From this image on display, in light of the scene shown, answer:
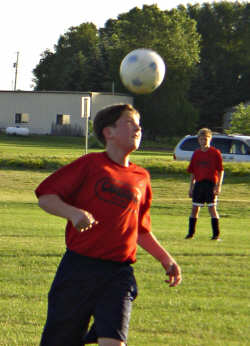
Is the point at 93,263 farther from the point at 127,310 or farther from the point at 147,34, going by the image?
the point at 147,34

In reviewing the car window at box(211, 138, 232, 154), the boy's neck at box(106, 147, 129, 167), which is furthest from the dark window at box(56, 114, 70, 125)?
the boy's neck at box(106, 147, 129, 167)

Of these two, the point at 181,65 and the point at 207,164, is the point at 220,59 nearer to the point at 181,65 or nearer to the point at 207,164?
the point at 181,65

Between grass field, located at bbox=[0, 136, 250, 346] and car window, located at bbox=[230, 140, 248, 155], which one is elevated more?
car window, located at bbox=[230, 140, 248, 155]

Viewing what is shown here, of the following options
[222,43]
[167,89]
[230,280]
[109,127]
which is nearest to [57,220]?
[230,280]

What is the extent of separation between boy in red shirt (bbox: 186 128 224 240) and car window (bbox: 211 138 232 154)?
45.9 ft

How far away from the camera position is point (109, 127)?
4625 mm

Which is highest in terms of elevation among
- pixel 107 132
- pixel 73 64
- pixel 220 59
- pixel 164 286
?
pixel 220 59

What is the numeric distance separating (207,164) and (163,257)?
873cm

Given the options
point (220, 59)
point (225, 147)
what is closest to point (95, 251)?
point (225, 147)

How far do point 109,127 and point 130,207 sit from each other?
0.52 metres

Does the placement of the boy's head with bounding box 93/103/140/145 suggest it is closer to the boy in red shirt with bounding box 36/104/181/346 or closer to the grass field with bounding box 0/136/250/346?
the boy in red shirt with bounding box 36/104/181/346

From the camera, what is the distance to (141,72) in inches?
591

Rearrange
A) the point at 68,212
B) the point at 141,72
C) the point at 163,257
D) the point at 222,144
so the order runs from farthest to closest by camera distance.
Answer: the point at 222,144 < the point at 141,72 < the point at 163,257 < the point at 68,212

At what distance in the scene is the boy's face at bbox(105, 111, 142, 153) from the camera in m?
4.54
